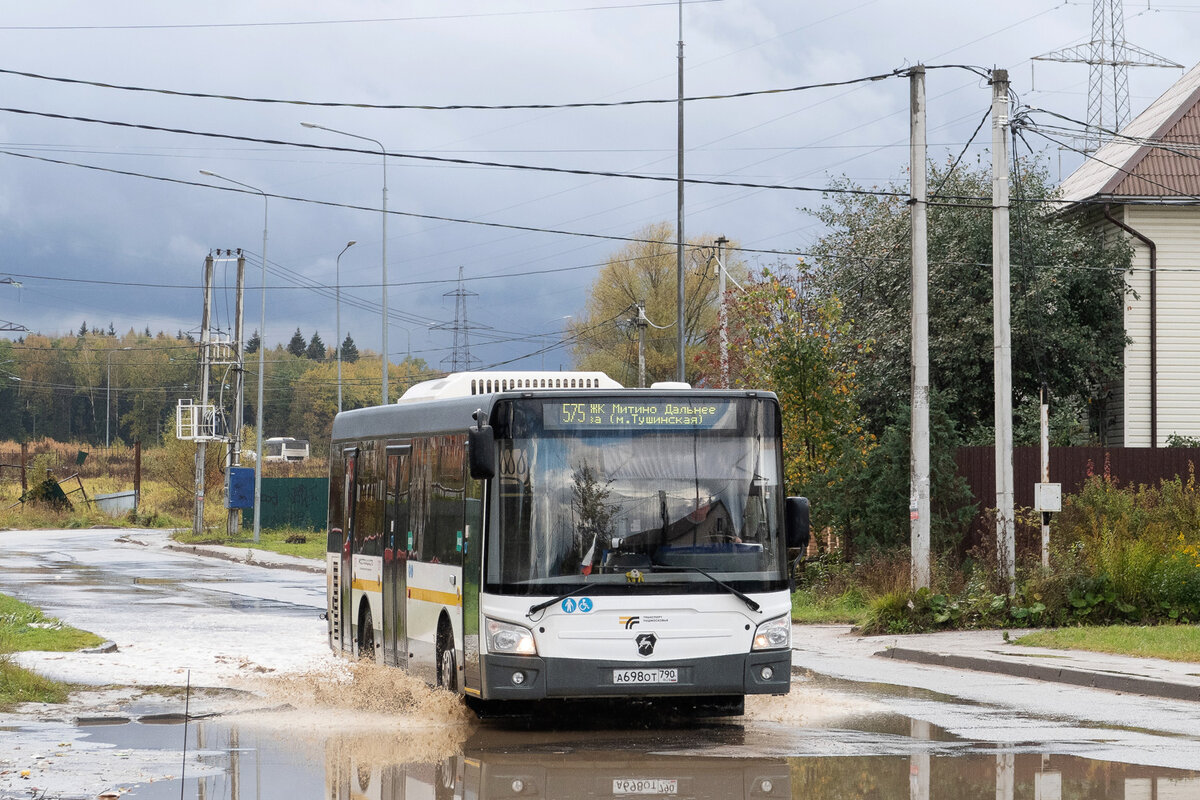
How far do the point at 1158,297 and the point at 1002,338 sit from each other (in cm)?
1358

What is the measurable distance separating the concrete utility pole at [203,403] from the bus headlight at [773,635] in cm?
4478

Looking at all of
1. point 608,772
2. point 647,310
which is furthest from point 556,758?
point 647,310

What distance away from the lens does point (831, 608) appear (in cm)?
2464

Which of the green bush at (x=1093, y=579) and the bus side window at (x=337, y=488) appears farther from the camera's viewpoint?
the green bush at (x=1093, y=579)

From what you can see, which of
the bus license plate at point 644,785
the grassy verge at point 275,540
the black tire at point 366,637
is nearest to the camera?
the bus license plate at point 644,785

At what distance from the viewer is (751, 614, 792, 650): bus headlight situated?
11727mm

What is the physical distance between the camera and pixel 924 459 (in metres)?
21.5

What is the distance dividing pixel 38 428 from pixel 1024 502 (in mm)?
153458

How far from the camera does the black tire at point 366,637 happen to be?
52.8ft

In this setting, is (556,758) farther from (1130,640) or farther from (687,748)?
(1130,640)

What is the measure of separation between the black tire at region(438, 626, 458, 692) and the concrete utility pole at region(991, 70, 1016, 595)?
1066 centimetres

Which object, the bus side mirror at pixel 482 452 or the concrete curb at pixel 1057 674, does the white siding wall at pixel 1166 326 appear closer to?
the concrete curb at pixel 1057 674

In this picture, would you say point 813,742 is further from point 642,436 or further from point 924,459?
point 924,459

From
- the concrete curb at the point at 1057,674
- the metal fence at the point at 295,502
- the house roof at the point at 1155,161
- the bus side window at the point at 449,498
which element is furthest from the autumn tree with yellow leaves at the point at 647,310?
the bus side window at the point at 449,498
